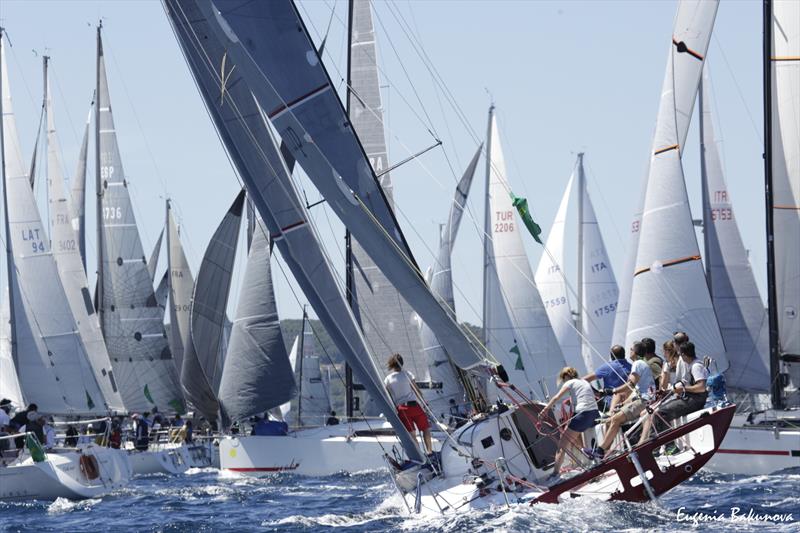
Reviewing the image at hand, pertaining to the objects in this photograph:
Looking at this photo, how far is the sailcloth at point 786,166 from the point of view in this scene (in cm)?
2388

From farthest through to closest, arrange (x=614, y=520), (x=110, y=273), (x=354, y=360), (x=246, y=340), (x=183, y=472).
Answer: (x=110, y=273) < (x=183, y=472) < (x=246, y=340) < (x=354, y=360) < (x=614, y=520)

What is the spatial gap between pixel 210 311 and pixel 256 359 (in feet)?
16.0

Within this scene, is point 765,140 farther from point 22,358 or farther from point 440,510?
point 22,358

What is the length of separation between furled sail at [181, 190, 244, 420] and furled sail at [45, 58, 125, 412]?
2602mm

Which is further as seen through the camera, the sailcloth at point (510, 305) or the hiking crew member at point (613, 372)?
the sailcloth at point (510, 305)

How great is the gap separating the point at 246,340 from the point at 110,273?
1145cm

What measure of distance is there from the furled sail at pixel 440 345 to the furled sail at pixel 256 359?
3288 mm

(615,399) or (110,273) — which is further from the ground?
(110,273)

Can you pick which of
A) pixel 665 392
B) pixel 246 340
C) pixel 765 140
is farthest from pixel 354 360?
pixel 246 340

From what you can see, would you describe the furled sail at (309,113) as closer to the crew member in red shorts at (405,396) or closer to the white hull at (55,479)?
the crew member in red shorts at (405,396)

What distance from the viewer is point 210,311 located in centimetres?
3381

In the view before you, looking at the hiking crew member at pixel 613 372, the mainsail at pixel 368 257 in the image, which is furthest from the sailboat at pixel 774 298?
the mainsail at pixel 368 257

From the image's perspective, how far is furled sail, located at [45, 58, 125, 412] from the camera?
1133 inches

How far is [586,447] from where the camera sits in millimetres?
15227
